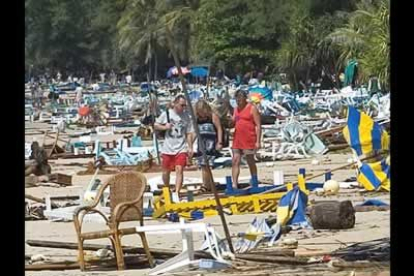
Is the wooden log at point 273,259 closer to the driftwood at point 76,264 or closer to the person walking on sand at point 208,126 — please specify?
the driftwood at point 76,264

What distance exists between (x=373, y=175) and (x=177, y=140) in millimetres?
2309

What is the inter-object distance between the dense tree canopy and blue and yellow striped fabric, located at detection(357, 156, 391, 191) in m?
10.0

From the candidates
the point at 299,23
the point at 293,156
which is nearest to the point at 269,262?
the point at 293,156

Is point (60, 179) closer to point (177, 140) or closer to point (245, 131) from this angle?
point (245, 131)

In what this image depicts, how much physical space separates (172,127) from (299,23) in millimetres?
30699

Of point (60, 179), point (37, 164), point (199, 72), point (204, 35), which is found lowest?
point (60, 179)

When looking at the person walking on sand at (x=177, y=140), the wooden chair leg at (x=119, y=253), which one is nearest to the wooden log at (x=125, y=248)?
the wooden chair leg at (x=119, y=253)

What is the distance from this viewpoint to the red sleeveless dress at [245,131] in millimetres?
11664

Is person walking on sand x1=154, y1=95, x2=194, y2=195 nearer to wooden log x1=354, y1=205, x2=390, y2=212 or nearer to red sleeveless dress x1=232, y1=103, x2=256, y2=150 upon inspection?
red sleeveless dress x1=232, y1=103, x2=256, y2=150

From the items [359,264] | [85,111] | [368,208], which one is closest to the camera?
[359,264]

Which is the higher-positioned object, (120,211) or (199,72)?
(199,72)

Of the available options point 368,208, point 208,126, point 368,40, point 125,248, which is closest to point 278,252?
point 125,248

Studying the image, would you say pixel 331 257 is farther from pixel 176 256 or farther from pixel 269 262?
pixel 176 256

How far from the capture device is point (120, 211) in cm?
→ 686
